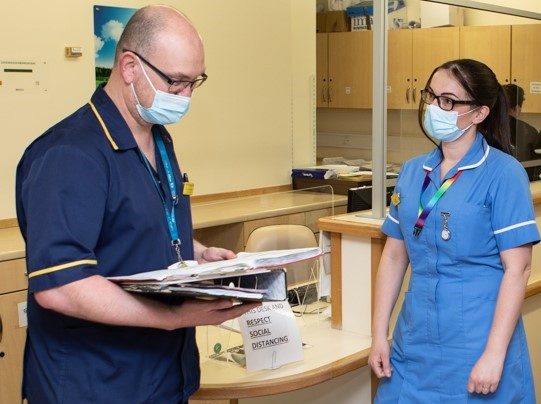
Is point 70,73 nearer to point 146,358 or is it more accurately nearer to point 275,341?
point 275,341

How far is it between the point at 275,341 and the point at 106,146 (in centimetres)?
82

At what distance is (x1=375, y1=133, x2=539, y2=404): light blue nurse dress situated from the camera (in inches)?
75.7

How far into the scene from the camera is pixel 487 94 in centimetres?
203

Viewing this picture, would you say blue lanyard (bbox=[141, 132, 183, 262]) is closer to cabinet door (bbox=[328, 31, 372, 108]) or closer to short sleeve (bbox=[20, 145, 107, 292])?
short sleeve (bbox=[20, 145, 107, 292])

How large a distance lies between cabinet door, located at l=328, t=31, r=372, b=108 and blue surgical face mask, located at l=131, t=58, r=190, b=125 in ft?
13.9

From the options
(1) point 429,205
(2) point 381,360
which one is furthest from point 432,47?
(2) point 381,360

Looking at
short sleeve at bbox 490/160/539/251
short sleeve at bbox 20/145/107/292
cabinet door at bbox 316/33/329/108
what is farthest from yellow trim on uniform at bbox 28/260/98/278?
cabinet door at bbox 316/33/329/108

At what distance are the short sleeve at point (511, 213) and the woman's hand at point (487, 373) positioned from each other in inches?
10.8

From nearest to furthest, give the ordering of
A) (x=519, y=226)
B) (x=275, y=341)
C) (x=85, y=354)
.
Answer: (x=85, y=354) < (x=519, y=226) < (x=275, y=341)

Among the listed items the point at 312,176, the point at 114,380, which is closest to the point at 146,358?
the point at 114,380

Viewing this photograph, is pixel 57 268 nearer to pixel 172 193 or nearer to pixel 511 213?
pixel 172 193

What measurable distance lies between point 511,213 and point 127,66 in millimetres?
1011

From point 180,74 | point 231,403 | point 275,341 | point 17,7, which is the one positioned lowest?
point 231,403

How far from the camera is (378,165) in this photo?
244 centimetres
